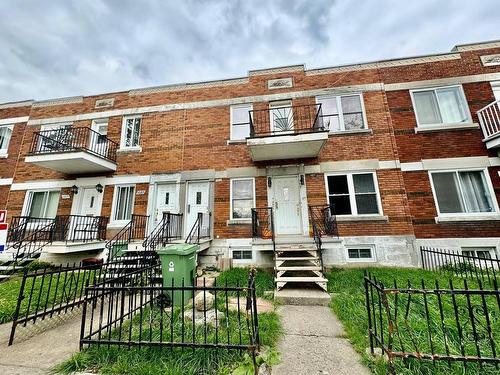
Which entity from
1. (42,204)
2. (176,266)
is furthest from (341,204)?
(42,204)

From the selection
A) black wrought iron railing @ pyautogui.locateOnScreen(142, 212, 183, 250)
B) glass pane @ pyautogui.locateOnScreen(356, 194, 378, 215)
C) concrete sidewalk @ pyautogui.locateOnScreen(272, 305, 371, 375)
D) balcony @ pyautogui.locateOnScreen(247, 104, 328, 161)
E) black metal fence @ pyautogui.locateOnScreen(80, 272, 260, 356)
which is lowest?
concrete sidewalk @ pyautogui.locateOnScreen(272, 305, 371, 375)

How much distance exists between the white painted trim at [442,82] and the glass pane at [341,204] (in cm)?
525

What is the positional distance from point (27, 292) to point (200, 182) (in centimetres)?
630

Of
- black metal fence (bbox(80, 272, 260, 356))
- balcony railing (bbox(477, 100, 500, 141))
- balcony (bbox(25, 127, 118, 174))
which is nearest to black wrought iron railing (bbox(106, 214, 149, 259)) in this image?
balcony (bbox(25, 127, 118, 174))

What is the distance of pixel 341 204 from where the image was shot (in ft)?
29.0

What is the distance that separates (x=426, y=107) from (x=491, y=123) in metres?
2.16

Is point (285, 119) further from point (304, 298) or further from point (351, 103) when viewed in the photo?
point (304, 298)

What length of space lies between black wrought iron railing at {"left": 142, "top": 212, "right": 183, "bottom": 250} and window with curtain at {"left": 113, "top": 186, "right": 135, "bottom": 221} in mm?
2129

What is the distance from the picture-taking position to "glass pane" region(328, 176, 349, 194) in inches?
351

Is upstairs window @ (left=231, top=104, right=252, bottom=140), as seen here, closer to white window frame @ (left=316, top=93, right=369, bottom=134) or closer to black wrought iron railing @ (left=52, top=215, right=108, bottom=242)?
white window frame @ (left=316, top=93, right=369, bottom=134)

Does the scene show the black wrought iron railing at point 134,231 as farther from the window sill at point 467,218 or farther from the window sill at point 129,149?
the window sill at point 467,218

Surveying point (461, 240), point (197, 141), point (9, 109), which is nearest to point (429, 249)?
point (461, 240)

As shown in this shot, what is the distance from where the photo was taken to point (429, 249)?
26.2 feet

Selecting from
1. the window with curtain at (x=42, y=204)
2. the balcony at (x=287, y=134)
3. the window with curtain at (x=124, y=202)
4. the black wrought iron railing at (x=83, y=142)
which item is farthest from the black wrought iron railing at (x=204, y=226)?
the window with curtain at (x=42, y=204)
